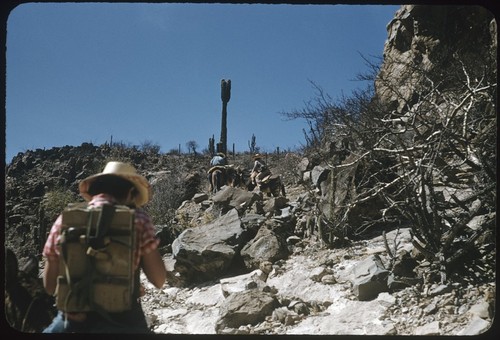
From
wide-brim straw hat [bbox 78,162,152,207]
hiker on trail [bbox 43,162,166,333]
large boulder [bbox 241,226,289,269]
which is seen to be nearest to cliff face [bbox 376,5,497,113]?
large boulder [bbox 241,226,289,269]

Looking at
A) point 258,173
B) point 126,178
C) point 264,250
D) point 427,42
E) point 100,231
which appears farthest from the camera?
point 258,173

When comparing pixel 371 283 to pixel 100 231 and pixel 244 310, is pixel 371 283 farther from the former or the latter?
pixel 100 231

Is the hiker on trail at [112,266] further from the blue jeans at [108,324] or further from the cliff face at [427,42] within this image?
the cliff face at [427,42]

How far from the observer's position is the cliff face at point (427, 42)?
7.13m

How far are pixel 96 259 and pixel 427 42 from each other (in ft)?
28.4

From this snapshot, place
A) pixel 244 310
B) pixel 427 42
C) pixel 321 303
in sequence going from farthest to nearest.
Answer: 1. pixel 427 42
2. pixel 321 303
3. pixel 244 310

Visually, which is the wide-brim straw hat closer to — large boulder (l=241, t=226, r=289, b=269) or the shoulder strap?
the shoulder strap

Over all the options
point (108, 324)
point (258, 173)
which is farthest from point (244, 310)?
point (258, 173)

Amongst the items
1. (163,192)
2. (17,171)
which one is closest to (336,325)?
(163,192)

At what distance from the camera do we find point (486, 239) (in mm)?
3719

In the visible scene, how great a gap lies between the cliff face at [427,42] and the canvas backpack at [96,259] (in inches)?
231

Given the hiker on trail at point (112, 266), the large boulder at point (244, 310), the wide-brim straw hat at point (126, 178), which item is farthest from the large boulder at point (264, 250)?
the hiker on trail at point (112, 266)

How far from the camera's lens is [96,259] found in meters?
1.49

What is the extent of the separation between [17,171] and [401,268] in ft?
34.2
